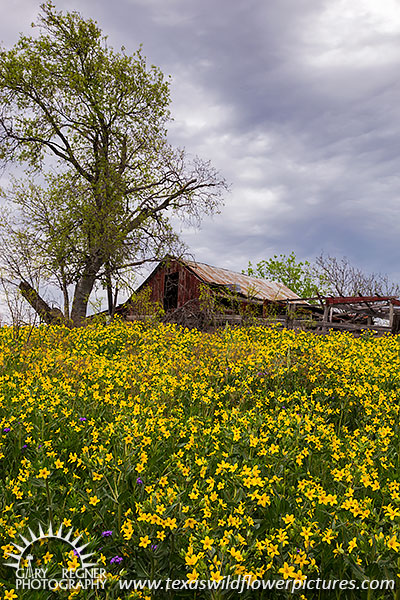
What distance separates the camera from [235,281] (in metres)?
29.9

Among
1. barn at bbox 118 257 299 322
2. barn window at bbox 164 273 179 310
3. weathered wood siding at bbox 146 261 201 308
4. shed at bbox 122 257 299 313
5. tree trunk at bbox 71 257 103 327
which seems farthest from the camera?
barn window at bbox 164 273 179 310

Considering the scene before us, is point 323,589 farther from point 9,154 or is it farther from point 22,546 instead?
point 9,154

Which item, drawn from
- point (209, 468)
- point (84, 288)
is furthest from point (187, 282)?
point (209, 468)

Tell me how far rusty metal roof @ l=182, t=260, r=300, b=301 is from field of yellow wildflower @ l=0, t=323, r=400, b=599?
57.8 ft

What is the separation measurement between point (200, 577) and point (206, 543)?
0.81 ft

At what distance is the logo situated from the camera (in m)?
2.56

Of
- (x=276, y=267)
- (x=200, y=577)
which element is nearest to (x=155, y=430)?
(x=200, y=577)

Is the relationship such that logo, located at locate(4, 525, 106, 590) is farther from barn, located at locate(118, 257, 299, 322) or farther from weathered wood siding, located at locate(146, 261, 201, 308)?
weathered wood siding, located at locate(146, 261, 201, 308)

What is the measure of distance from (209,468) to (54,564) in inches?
59.0

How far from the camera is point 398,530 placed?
272 cm

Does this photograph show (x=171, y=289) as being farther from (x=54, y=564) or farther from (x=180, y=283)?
(x=54, y=564)

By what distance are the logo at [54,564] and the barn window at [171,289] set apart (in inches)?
Answer: 1012

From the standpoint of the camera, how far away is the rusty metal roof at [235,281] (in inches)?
1047

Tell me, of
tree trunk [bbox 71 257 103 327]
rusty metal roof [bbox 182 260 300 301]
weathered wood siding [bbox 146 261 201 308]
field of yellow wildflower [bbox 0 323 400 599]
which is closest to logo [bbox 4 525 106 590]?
field of yellow wildflower [bbox 0 323 400 599]
